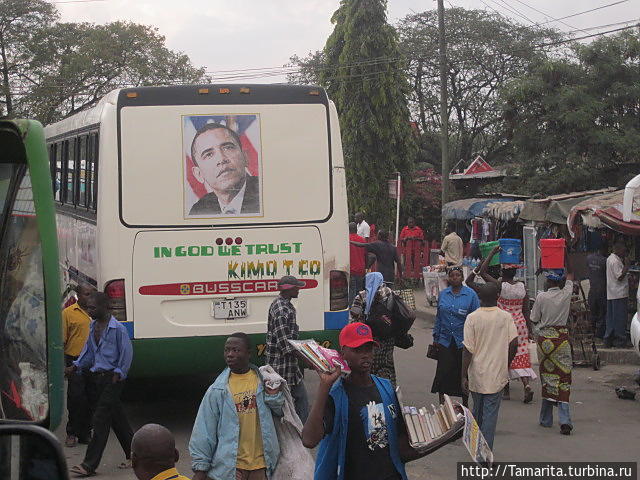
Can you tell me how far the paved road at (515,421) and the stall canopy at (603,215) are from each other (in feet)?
6.14

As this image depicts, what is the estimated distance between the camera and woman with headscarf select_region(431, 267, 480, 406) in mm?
9594

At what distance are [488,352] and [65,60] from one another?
129ft

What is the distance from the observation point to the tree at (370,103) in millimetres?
28688

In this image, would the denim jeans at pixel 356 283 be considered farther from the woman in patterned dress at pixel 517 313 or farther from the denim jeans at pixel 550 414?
the denim jeans at pixel 550 414

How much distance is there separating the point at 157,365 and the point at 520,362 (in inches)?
164

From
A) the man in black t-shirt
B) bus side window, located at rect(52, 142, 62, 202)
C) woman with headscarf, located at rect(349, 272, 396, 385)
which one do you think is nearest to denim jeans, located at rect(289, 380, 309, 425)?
woman with headscarf, located at rect(349, 272, 396, 385)

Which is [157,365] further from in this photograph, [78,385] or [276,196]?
[276,196]

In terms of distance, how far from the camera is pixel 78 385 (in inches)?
352

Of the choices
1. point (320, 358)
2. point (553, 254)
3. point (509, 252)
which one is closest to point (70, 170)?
point (509, 252)

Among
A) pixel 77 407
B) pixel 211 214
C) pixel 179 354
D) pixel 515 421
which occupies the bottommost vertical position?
pixel 515 421

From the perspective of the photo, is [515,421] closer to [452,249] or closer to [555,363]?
[555,363]

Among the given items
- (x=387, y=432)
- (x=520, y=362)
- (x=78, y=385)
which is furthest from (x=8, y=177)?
(x=520, y=362)

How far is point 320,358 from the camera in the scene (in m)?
4.84

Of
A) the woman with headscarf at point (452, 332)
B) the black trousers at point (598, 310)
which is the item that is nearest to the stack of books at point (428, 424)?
the woman with headscarf at point (452, 332)
